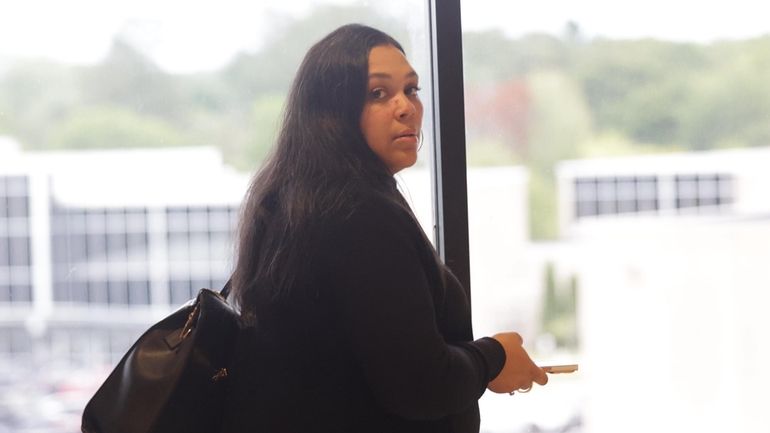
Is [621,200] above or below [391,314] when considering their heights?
above

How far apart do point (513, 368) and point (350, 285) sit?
0.29 m

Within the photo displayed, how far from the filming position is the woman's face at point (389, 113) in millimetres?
1187

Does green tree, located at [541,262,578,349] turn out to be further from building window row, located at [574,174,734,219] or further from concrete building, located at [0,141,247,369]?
concrete building, located at [0,141,247,369]

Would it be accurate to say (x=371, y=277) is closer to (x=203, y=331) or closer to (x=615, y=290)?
(x=203, y=331)

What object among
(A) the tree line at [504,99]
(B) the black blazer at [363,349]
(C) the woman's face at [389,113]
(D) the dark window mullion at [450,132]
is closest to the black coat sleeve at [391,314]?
(B) the black blazer at [363,349]

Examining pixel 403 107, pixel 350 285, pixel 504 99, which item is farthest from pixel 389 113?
pixel 504 99

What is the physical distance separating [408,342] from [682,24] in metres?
1.03

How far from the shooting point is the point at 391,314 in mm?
1029

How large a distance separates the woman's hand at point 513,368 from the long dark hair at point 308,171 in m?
0.26

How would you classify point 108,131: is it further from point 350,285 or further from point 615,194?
point 615,194

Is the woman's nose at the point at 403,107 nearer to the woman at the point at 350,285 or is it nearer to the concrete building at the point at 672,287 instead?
the woman at the point at 350,285

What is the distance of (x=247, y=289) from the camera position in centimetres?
116

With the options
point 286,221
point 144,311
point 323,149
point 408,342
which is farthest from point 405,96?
point 144,311

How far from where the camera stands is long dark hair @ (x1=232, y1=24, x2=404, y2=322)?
43.3 inches
